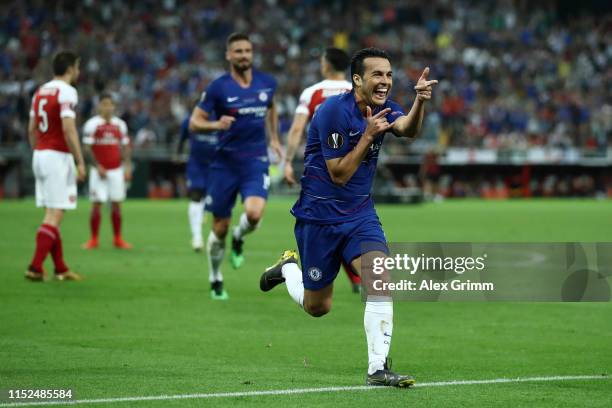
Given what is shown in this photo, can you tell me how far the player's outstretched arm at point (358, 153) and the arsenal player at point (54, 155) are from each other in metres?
6.24

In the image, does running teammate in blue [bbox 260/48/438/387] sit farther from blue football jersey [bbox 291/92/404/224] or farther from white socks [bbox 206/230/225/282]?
white socks [bbox 206/230/225/282]

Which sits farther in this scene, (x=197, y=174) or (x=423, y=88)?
(x=197, y=174)

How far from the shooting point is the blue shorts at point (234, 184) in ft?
40.0

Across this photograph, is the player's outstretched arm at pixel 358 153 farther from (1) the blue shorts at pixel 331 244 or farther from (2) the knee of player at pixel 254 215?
(2) the knee of player at pixel 254 215

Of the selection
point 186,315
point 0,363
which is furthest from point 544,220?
point 0,363

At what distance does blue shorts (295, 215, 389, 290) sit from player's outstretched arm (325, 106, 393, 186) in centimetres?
35

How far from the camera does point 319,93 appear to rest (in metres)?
12.8

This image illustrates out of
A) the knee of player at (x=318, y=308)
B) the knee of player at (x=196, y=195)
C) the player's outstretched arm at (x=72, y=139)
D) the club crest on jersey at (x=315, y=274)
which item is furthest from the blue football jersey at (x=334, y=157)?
the knee of player at (x=196, y=195)

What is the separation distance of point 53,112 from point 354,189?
21.3 ft

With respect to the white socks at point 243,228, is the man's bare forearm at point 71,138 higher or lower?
higher

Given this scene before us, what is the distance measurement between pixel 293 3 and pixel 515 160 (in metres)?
11.9

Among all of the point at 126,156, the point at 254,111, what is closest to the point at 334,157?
the point at 254,111

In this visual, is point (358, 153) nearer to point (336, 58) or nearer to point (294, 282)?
point (294, 282)

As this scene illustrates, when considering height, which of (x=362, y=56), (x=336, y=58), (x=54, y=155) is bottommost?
(x=54, y=155)
